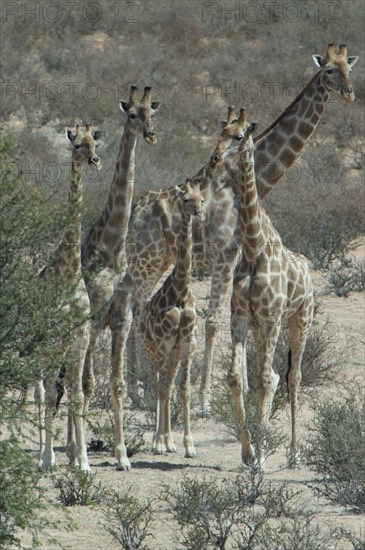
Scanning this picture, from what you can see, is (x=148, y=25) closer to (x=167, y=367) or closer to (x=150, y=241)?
(x=150, y=241)

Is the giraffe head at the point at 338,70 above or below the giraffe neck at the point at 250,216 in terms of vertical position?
above

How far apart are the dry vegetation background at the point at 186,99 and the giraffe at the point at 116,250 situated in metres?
0.64

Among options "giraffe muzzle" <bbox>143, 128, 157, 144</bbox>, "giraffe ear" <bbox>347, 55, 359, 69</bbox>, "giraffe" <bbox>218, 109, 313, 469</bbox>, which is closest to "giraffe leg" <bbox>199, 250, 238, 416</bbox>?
"giraffe ear" <bbox>347, 55, 359, 69</bbox>

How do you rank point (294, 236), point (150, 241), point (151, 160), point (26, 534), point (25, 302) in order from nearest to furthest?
1. point (25, 302)
2. point (26, 534)
3. point (150, 241)
4. point (294, 236)
5. point (151, 160)

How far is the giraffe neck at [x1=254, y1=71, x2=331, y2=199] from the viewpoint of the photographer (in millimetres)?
13031

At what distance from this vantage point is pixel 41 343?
7.59 meters

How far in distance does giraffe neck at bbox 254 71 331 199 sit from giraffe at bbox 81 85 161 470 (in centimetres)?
258

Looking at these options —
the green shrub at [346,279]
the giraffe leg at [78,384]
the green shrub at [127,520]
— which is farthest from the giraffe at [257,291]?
the green shrub at [346,279]

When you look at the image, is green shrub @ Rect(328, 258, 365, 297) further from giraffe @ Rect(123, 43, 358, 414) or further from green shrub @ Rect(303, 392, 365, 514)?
green shrub @ Rect(303, 392, 365, 514)

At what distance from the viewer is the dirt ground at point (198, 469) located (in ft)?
26.9

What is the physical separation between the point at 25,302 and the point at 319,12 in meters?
31.3

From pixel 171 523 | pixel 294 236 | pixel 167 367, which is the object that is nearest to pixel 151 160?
pixel 294 236

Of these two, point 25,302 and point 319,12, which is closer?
point 25,302

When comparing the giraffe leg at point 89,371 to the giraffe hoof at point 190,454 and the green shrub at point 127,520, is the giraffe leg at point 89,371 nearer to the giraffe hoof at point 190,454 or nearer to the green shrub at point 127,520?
the giraffe hoof at point 190,454
